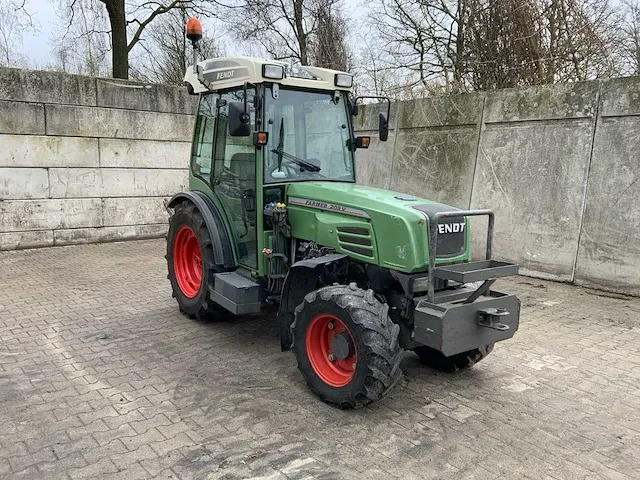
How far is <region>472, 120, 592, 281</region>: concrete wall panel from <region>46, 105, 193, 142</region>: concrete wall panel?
5.47 metres

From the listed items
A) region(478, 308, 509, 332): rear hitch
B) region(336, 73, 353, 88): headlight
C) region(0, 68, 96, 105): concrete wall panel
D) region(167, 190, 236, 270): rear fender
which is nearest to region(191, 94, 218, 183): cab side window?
region(167, 190, 236, 270): rear fender

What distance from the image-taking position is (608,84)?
6.56 meters

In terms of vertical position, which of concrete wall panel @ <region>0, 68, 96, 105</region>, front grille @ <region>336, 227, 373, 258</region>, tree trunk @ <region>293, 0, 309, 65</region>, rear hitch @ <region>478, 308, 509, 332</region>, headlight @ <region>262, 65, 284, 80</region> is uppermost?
tree trunk @ <region>293, 0, 309, 65</region>

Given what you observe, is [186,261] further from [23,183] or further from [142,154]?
[142,154]

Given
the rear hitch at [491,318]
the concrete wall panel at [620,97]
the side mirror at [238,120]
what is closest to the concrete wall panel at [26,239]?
the side mirror at [238,120]

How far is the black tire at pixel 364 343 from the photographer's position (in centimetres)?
341

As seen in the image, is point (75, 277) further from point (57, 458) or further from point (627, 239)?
point (627, 239)

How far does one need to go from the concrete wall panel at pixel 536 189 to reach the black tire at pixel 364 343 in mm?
4452

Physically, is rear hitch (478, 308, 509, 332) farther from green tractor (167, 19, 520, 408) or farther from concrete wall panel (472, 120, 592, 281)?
concrete wall panel (472, 120, 592, 281)

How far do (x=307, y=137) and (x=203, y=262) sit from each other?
1538mm

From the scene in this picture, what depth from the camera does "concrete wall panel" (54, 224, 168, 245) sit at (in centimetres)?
912

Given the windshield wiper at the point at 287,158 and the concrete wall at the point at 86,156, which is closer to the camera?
the windshield wiper at the point at 287,158

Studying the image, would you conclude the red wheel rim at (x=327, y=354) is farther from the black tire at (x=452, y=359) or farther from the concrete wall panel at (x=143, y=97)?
the concrete wall panel at (x=143, y=97)

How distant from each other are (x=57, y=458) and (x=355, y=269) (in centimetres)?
229
